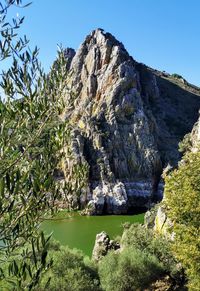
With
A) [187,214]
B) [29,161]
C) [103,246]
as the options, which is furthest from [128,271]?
[29,161]

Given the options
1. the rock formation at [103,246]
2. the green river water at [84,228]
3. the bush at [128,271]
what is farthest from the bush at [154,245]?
the green river water at [84,228]

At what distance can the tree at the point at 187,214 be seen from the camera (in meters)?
21.7

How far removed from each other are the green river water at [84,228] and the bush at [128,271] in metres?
17.7

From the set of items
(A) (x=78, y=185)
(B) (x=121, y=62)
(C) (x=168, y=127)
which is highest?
(B) (x=121, y=62)

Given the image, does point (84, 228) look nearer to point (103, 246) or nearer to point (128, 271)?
point (103, 246)

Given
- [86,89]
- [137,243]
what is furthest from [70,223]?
[86,89]

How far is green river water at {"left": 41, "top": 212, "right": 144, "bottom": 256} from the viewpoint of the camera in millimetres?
53188

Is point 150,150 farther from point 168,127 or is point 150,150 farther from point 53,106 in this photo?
point 53,106

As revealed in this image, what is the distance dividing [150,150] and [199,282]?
3284 inches

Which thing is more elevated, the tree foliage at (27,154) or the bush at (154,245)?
the tree foliage at (27,154)

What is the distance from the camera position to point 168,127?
135m

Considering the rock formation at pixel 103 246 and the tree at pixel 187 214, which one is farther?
the rock formation at pixel 103 246

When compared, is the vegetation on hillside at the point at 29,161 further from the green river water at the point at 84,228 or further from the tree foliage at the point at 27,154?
the green river water at the point at 84,228

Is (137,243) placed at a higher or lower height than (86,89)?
lower
